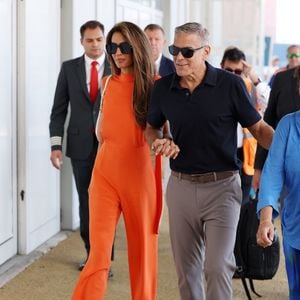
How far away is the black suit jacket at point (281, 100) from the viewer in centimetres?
397

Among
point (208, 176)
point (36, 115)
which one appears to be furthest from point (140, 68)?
point (36, 115)

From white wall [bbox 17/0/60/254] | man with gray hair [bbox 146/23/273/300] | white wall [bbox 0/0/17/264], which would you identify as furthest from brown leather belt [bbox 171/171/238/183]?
white wall [bbox 17/0/60/254]

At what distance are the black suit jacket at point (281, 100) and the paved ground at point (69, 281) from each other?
1163mm

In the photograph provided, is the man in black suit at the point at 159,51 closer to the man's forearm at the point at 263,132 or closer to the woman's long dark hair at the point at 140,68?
the woman's long dark hair at the point at 140,68

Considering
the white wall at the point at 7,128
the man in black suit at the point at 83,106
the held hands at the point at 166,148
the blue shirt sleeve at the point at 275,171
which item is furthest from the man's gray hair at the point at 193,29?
the white wall at the point at 7,128

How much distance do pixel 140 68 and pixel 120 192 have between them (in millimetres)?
691

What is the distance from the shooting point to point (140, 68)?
3740mm

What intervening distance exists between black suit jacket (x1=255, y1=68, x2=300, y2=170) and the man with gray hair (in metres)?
0.59

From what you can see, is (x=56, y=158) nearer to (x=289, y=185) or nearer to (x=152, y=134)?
(x=152, y=134)

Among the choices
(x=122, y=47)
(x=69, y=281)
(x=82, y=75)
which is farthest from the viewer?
(x=82, y=75)

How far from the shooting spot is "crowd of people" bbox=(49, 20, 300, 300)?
2805 mm

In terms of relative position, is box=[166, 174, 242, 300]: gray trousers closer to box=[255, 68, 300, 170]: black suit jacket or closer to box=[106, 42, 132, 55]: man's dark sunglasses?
box=[255, 68, 300, 170]: black suit jacket

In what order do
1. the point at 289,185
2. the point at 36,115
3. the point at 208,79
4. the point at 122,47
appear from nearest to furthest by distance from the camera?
the point at 289,185 < the point at 208,79 < the point at 122,47 < the point at 36,115

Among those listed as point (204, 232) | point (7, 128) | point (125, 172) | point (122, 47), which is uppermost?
point (122, 47)
